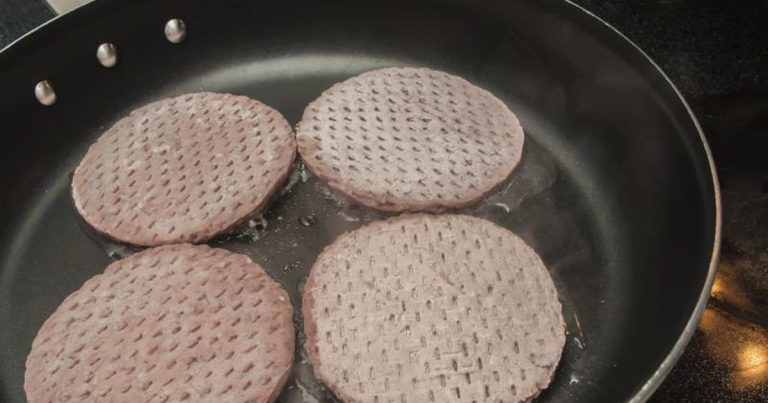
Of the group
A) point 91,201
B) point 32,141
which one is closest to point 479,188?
point 91,201

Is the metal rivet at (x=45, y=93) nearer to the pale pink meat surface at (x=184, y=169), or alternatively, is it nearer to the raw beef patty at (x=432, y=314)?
the pale pink meat surface at (x=184, y=169)

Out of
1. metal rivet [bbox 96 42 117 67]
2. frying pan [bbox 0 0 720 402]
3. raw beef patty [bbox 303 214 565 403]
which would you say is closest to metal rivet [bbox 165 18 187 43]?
frying pan [bbox 0 0 720 402]

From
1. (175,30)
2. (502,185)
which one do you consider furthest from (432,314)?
(175,30)

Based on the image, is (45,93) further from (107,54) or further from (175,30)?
(175,30)

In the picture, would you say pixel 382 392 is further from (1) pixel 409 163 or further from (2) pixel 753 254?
(2) pixel 753 254

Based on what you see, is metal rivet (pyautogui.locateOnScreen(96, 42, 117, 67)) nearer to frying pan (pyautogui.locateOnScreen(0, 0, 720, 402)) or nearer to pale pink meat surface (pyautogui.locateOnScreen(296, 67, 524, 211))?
frying pan (pyautogui.locateOnScreen(0, 0, 720, 402))

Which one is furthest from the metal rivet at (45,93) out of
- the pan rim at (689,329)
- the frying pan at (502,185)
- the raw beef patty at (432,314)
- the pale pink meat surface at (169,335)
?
the pan rim at (689,329)
